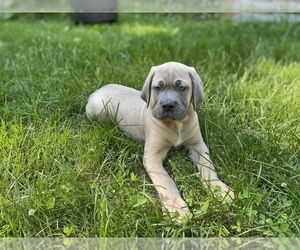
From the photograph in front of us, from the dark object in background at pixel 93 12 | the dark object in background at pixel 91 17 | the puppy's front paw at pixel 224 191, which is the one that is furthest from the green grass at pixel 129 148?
the dark object in background at pixel 91 17

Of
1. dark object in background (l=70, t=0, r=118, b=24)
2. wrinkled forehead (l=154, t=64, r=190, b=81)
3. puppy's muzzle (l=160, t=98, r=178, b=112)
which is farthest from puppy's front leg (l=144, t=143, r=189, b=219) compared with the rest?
dark object in background (l=70, t=0, r=118, b=24)

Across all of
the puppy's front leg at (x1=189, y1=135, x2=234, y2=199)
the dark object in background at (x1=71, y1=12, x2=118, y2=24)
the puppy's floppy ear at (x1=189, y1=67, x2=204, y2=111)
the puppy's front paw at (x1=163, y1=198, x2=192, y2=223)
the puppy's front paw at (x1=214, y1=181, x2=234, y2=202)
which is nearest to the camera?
the puppy's front paw at (x1=163, y1=198, x2=192, y2=223)

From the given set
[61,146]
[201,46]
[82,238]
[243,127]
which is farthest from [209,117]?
[201,46]

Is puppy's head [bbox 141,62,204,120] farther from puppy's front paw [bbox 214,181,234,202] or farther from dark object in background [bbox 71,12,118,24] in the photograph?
dark object in background [bbox 71,12,118,24]

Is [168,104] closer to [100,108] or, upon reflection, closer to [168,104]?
[168,104]

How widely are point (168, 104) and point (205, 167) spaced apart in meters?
0.39

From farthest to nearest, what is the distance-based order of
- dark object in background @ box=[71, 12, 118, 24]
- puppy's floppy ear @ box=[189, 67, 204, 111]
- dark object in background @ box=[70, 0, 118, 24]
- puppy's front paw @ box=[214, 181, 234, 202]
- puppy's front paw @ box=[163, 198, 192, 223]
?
1. dark object in background @ box=[71, 12, 118, 24]
2. dark object in background @ box=[70, 0, 118, 24]
3. puppy's floppy ear @ box=[189, 67, 204, 111]
4. puppy's front paw @ box=[214, 181, 234, 202]
5. puppy's front paw @ box=[163, 198, 192, 223]

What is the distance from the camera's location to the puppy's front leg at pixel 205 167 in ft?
7.85

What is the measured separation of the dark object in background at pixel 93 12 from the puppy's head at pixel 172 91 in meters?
3.96

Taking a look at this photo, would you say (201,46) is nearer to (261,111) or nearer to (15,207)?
(261,111)

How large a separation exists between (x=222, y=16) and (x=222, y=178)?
530 cm

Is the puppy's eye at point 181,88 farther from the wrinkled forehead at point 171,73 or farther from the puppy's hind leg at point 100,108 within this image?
the puppy's hind leg at point 100,108

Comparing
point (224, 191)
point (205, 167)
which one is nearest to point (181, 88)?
point (205, 167)

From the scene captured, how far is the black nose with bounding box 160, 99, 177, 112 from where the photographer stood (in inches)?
97.3
